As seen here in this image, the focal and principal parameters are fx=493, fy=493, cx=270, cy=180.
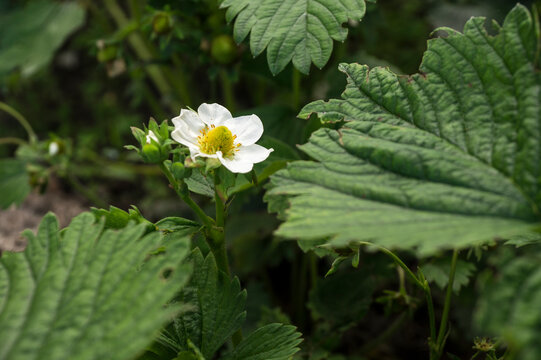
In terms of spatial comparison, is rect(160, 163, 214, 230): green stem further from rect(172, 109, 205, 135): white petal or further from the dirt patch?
the dirt patch

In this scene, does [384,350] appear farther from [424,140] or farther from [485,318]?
[485,318]

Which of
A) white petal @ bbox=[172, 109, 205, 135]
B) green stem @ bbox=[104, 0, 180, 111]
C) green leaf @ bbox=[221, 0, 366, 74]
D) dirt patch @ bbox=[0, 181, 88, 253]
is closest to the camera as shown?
white petal @ bbox=[172, 109, 205, 135]

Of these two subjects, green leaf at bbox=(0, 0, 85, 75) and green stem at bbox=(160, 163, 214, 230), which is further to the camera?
green leaf at bbox=(0, 0, 85, 75)

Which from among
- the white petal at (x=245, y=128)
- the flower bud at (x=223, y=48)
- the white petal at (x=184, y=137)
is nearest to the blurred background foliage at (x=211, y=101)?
the flower bud at (x=223, y=48)

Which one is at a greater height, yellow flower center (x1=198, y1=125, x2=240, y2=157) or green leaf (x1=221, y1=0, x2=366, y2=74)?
green leaf (x1=221, y1=0, x2=366, y2=74)

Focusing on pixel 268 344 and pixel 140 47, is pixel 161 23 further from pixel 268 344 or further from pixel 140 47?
pixel 268 344

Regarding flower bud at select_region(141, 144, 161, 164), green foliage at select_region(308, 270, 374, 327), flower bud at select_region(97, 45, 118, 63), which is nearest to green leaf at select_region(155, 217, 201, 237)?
flower bud at select_region(141, 144, 161, 164)
